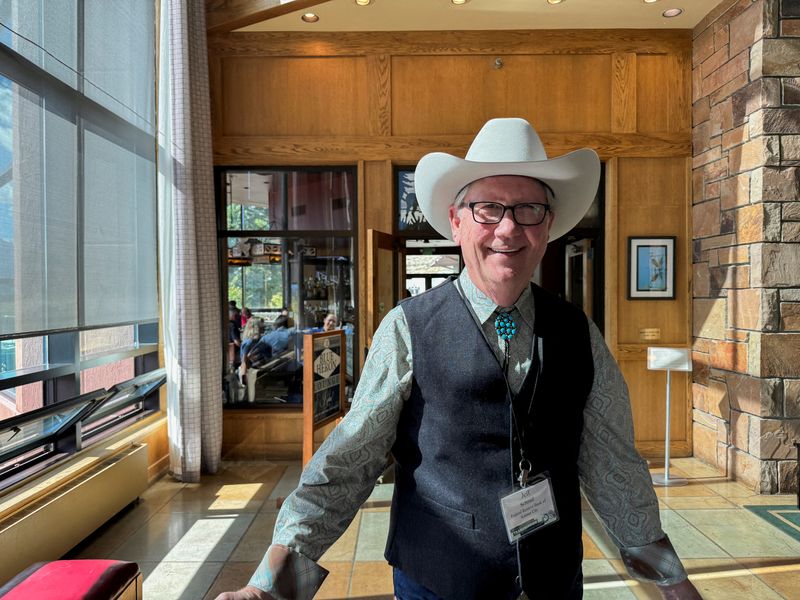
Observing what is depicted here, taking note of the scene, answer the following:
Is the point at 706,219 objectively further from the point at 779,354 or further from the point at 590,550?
the point at 590,550

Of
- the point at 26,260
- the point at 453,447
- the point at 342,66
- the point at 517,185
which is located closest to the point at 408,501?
the point at 453,447

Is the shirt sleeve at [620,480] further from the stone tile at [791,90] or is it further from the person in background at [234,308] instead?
the person in background at [234,308]

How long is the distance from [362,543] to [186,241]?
8.06 feet

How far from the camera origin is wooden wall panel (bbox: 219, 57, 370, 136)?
16.0 feet

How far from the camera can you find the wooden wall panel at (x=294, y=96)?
486cm

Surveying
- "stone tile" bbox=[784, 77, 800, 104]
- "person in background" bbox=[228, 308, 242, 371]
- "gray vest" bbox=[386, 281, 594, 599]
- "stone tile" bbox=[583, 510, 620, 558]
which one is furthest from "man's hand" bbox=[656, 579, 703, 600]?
"person in background" bbox=[228, 308, 242, 371]

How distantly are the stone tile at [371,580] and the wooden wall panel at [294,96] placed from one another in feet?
11.1

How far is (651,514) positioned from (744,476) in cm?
382

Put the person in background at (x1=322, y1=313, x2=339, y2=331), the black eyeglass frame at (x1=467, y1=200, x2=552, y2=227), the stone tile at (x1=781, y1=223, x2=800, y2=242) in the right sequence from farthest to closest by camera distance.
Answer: the person in background at (x1=322, y1=313, x2=339, y2=331) < the stone tile at (x1=781, y1=223, x2=800, y2=242) < the black eyeglass frame at (x1=467, y1=200, x2=552, y2=227)

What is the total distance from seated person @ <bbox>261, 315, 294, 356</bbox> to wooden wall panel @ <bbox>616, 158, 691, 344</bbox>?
285cm

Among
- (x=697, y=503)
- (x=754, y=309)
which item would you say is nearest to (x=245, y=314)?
(x=697, y=503)

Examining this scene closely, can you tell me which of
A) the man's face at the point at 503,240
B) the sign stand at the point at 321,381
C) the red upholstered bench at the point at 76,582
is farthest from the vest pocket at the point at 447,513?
the sign stand at the point at 321,381

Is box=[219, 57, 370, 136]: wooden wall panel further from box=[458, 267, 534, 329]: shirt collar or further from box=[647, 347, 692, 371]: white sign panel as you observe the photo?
box=[458, 267, 534, 329]: shirt collar

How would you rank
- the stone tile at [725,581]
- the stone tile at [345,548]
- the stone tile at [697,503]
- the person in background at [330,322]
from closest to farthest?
the stone tile at [725,581] → the stone tile at [345,548] → the stone tile at [697,503] → the person in background at [330,322]
